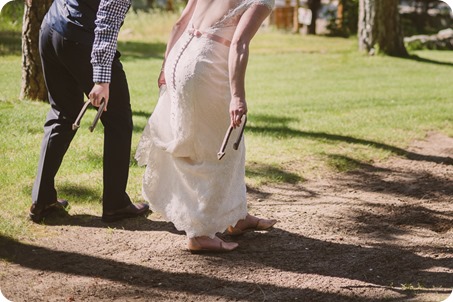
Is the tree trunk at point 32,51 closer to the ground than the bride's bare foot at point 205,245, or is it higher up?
higher up

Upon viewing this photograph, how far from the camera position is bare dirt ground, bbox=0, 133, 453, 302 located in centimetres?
404

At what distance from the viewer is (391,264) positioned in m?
4.51

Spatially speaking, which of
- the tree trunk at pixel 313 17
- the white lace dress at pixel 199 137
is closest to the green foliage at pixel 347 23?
the tree trunk at pixel 313 17

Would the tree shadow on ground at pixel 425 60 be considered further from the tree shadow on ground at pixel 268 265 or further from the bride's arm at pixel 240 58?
the bride's arm at pixel 240 58

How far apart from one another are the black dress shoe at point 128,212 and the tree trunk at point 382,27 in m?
12.0

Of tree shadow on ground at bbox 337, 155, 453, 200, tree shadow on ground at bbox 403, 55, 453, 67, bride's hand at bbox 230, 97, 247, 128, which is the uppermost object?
bride's hand at bbox 230, 97, 247, 128

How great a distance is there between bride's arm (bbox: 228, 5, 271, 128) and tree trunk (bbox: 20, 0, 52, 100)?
4858 millimetres

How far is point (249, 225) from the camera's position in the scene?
4969mm

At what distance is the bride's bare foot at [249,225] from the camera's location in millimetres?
4934

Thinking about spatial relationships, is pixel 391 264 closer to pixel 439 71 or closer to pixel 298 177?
pixel 298 177

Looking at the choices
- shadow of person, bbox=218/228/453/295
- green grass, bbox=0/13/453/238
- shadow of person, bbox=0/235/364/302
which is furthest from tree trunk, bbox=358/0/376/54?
shadow of person, bbox=0/235/364/302

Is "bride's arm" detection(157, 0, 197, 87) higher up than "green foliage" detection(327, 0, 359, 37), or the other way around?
"bride's arm" detection(157, 0, 197, 87)

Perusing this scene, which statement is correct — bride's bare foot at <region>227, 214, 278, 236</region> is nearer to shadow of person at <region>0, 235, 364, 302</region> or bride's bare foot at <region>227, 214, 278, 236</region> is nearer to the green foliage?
shadow of person at <region>0, 235, 364, 302</region>

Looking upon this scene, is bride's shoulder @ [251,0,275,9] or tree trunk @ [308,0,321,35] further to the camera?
tree trunk @ [308,0,321,35]
